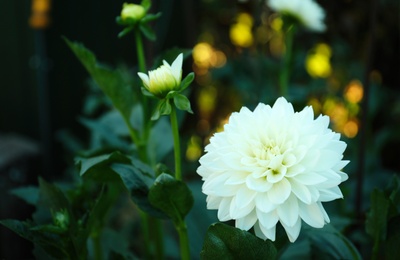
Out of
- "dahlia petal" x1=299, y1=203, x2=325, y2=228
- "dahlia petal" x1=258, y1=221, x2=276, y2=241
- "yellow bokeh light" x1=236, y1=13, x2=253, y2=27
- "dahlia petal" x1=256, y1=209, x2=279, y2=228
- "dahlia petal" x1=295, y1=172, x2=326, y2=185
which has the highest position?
"yellow bokeh light" x1=236, y1=13, x2=253, y2=27

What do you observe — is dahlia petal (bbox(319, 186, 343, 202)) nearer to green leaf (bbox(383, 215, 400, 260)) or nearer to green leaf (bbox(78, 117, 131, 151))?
green leaf (bbox(383, 215, 400, 260))

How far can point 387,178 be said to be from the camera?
1.96m

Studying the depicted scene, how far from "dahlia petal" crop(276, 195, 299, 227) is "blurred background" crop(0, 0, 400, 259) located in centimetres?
119

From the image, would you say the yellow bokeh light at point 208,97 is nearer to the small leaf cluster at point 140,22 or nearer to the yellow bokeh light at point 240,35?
the yellow bokeh light at point 240,35

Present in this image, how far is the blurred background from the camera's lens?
91.6 inches

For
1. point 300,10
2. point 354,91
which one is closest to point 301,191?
point 300,10

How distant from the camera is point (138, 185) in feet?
3.22

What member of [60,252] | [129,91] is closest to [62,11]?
[129,91]

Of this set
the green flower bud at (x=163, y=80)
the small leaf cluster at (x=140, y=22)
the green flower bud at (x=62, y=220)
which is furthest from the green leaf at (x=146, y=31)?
the green flower bud at (x=62, y=220)

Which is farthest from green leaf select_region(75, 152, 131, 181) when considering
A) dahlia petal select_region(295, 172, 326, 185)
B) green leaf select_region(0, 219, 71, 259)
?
dahlia petal select_region(295, 172, 326, 185)

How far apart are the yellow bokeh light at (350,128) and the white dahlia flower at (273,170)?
167cm

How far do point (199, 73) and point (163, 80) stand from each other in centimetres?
206

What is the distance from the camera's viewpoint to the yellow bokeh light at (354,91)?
246 centimetres

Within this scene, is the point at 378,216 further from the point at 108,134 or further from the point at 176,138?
the point at 108,134
